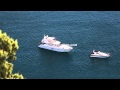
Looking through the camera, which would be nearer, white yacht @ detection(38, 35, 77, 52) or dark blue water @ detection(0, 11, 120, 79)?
dark blue water @ detection(0, 11, 120, 79)

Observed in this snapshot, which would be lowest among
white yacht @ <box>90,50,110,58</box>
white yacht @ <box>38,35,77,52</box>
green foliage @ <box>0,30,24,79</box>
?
green foliage @ <box>0,30,24,79</box>

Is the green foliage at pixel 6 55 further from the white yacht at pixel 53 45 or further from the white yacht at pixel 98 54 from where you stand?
the white yacht at pixel 53 45

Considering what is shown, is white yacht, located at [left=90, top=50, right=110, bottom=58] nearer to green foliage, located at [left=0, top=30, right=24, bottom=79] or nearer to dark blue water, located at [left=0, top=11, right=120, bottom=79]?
dark blue water, located at [left=0, top=11, right=120, bottom=79]

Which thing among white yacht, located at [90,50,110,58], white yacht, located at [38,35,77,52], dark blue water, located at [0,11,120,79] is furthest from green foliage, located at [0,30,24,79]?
white yacht, located at [38,35,77,52]

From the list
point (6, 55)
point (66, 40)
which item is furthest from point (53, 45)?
point (6, 55)

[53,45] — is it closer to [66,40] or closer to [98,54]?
[66,40]

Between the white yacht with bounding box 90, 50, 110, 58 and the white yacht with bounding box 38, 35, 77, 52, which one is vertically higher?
the white yacht with bounding box 38, 35, 77, 52
